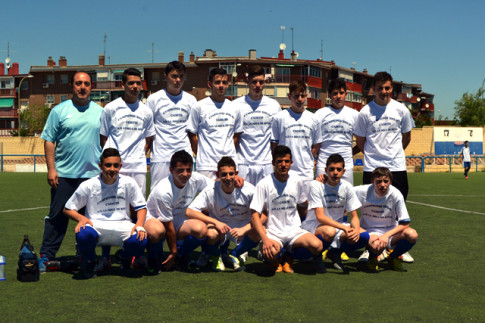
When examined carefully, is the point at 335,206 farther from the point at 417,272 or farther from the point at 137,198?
the point at 137,198

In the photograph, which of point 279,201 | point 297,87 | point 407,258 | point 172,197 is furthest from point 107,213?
point 407,258

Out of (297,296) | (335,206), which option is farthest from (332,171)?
(297,296)

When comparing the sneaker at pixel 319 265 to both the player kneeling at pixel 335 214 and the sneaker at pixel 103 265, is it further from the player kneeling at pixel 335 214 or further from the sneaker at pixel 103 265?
the sneaker at pixel 103 265

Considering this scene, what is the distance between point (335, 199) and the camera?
600 centimetres

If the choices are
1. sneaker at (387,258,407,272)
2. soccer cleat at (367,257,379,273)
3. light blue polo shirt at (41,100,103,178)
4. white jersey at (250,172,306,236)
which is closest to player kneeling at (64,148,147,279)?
light blue polo shirt at (41,100,103,178)

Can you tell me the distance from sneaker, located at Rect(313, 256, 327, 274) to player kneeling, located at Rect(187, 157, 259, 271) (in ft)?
2.18

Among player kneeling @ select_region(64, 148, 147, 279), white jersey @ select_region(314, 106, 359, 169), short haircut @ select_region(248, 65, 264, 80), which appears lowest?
player kneeling @ select_region(64, 148, 147, 279)

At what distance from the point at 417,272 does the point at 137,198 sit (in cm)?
304

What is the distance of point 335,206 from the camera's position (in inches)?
236

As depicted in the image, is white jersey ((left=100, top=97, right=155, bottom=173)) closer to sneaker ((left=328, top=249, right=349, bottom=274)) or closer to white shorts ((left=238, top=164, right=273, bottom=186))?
white shorts ((left=238, top=164, right=273, bottom=186))

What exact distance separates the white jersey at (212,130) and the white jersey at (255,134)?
208 millimetres

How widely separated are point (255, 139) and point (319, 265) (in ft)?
6.07

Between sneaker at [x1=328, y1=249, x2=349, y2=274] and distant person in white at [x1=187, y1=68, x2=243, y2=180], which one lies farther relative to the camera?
distant person in white at [x1=187, y1=68, x2=243, y2=180]

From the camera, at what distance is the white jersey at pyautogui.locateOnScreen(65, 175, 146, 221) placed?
5.52m
